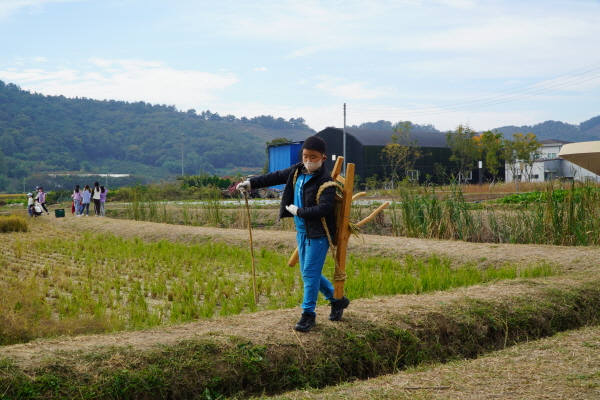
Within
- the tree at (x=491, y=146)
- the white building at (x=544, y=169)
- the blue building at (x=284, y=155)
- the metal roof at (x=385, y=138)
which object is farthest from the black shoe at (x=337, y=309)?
the tree at (x=491, y=146)

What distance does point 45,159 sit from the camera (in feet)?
270

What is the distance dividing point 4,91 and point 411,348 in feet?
381

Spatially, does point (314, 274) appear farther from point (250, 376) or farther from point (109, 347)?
point (109, 347)

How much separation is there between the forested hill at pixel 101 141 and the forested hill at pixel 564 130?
254 feet

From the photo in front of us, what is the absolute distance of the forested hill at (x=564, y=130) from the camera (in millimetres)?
148875

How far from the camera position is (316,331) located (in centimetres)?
480

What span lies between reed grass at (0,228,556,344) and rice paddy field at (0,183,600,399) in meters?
0.03

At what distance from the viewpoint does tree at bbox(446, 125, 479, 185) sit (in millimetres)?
41906

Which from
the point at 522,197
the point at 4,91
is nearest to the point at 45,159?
the point at 4,91

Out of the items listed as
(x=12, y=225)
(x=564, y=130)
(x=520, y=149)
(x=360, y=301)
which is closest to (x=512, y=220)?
(x=360, y=301)

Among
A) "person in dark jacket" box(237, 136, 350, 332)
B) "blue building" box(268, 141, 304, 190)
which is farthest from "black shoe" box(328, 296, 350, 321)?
"blue building" box(268, 141, 304, 190)

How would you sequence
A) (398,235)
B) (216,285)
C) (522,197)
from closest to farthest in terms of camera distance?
(216,285) < (398,235) < (522,197)

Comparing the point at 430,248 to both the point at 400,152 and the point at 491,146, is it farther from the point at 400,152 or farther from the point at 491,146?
the point at 491,146

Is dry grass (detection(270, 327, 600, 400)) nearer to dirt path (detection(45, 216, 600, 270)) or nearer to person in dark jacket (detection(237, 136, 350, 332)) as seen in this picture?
person in dark jacket (detection(237, 136, 350, 332))
